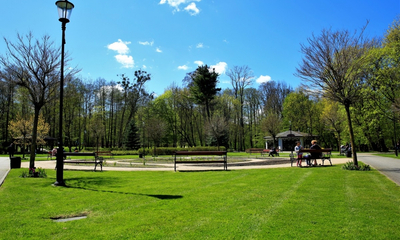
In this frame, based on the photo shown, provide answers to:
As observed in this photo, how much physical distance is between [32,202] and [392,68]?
3298cm

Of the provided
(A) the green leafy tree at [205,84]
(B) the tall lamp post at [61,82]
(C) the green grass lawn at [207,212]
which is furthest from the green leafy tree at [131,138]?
(C) the green grass lawn at [207,212]

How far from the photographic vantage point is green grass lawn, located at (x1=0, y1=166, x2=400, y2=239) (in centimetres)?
386

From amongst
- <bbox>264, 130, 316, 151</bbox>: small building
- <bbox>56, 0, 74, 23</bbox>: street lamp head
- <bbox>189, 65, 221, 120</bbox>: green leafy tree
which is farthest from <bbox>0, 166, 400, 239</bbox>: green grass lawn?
<bbox>264, 130, 316, 151</bbox>: small building

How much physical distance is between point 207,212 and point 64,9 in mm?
8270

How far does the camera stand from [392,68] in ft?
88.5

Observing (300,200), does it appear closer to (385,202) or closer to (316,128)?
(385,202)

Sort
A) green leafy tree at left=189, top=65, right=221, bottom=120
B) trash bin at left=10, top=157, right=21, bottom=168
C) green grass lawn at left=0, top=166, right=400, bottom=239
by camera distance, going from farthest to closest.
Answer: green leafy tree at left=189, top=65, right=221, bottom=120, trash bin at left=10, top=157, right=21, bottom=168, green grass lawn at left=0, top=166, right=400, bottom=239

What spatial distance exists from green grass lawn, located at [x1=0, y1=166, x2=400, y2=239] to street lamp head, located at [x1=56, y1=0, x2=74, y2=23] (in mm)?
5703

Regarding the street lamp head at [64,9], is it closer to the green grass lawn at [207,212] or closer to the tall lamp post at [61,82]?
the tall lamp post at [61,82]

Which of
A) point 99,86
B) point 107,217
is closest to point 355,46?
point 107,217

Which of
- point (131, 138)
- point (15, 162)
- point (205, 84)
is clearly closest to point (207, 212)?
point (15, 162)

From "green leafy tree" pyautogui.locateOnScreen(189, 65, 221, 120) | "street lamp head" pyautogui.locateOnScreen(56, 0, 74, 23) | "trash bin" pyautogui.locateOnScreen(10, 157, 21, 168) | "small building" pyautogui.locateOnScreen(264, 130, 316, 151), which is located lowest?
"trash bin" pyautogui.locateOnScreen(10, 157, 21, 168)

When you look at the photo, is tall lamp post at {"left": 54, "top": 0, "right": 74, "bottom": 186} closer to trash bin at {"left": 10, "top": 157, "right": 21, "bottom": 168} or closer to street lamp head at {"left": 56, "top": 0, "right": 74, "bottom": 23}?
street lamp head at {"left": 56, "top": 0, "right": 74, "bottom": 23}

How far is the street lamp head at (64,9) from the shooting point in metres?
8.59
